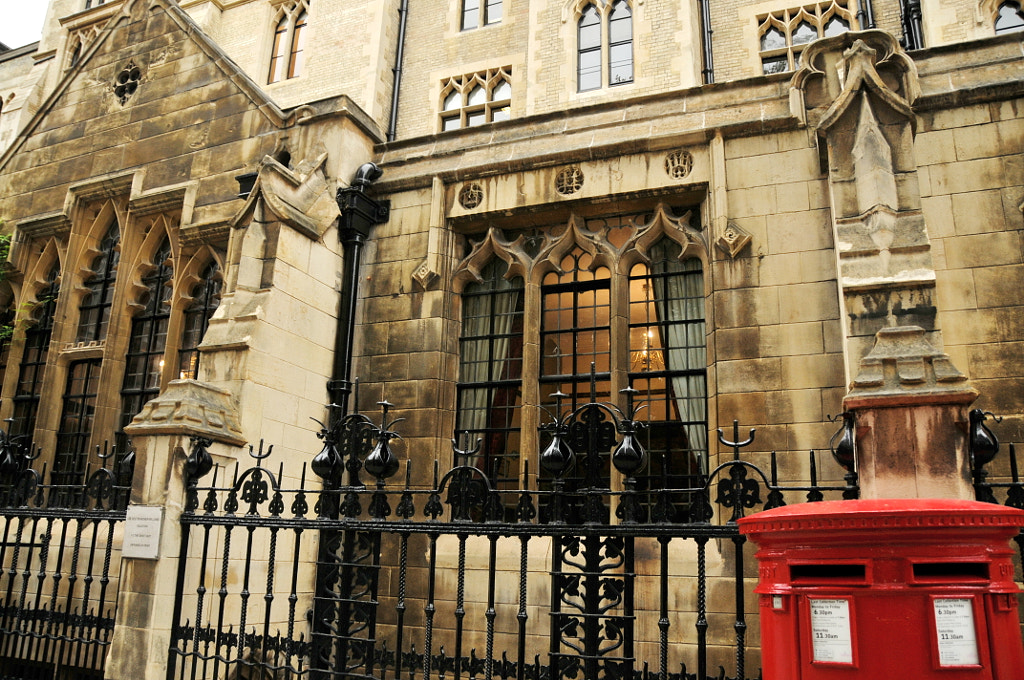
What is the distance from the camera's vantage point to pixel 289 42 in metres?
20.4

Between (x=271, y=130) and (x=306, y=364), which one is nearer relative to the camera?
(x=306, y=364)

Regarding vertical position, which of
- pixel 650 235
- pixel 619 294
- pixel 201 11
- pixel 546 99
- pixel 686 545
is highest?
pixel 201 11

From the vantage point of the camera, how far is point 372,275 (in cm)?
1120

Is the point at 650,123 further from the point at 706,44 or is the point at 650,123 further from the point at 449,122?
the point at 449,122

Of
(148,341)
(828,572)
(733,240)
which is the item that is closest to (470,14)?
(148,341)

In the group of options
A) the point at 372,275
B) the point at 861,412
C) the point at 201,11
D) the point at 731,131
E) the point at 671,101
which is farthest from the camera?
the point at 201,11

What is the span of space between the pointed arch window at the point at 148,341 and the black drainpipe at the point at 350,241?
11.8 feet

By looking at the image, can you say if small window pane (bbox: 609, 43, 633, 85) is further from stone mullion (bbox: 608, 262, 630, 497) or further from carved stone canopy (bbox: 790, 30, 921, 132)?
stone mullion (bbox: 608, 262, 630, 497)

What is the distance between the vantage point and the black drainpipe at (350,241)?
1062cm

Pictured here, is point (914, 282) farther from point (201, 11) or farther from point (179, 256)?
point (201, 11)

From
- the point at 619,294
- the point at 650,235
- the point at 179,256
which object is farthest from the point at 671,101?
the point at 179,256

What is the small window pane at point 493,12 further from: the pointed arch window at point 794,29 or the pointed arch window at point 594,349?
the pointed arch window at point 594,349

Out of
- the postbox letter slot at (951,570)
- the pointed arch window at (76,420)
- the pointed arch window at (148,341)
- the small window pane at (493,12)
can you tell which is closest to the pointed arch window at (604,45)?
the small window pane at (493,12)

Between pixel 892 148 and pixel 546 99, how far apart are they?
900 centimetres
